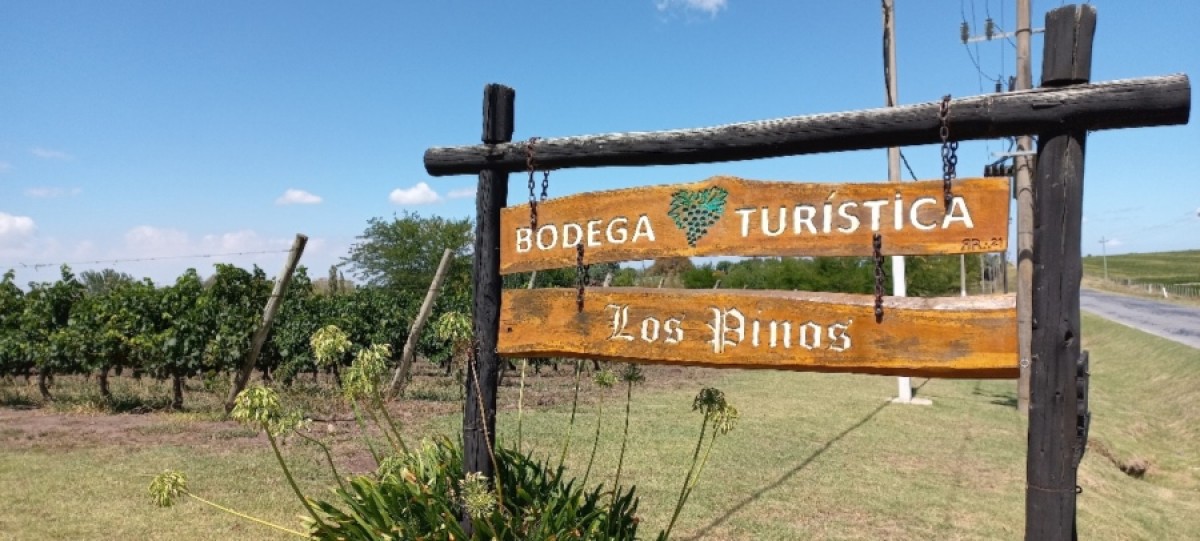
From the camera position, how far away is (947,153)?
119 inches

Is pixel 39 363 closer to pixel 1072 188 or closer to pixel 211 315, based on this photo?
pixel 211 315

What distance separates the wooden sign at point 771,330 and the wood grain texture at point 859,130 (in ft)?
2.16

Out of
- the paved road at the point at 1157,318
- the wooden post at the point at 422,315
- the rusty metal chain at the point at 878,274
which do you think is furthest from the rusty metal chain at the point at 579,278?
the paved road at the point at 1157,318

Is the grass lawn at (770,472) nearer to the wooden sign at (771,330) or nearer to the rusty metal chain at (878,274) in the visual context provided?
the wooden sign at (771,330)

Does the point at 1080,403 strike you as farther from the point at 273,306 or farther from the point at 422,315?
the point at 273,306

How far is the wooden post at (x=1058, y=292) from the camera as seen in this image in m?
2.79

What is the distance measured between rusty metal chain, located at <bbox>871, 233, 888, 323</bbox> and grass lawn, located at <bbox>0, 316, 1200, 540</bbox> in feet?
9.47

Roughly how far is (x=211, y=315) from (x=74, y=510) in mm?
6358

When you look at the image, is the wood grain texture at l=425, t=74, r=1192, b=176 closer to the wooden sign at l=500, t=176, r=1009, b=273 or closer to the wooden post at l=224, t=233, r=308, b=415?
the wooden sign at l=500, t=176, r=1009, b=273

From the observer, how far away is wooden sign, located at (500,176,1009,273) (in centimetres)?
295

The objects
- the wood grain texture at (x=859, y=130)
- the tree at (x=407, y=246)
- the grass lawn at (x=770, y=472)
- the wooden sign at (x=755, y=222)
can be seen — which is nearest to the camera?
the wood grain texture at (x=859, y=130)

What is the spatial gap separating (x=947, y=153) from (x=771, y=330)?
998 millimetres

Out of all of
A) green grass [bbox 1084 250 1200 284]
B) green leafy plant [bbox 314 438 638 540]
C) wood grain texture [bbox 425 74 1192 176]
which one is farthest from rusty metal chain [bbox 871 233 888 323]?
green grass [bbox 1084 250 1200 284]

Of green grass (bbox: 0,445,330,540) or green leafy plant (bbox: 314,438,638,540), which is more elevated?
green leafy plant (bbox: 314,438,638,540)
